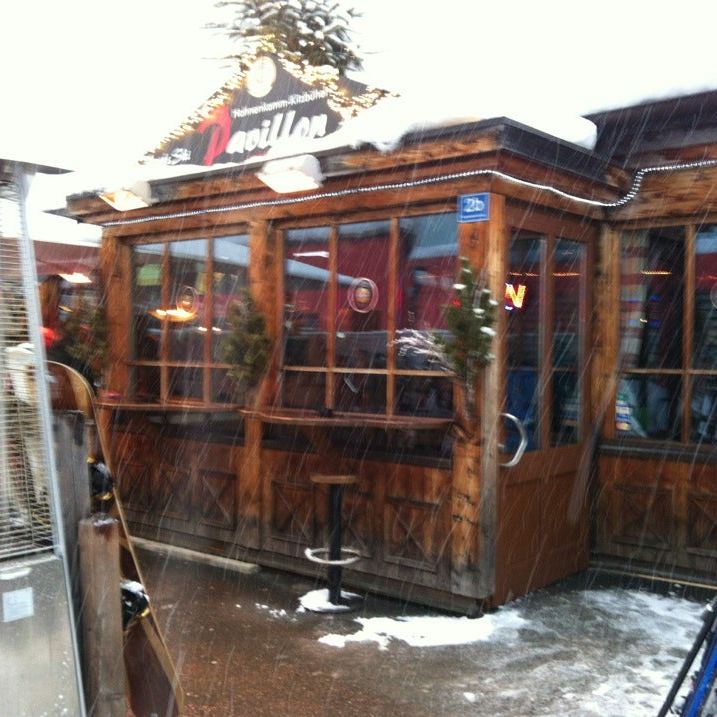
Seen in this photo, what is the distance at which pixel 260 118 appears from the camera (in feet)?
21.5

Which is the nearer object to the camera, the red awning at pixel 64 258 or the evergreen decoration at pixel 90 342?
the evergreen decoration at pixel 90 342

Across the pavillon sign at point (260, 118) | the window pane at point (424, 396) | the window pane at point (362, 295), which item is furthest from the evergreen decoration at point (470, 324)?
the pavillon sign at point (260, 118)

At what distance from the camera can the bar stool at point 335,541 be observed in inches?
219

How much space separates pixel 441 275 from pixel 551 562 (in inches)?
87.8

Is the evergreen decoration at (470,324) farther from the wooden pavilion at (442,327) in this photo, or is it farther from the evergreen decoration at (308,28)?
the evergreen decoration at (308,28)

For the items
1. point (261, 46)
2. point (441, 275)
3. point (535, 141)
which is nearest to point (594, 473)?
point (441, 275)

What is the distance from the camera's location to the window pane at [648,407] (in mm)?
6305

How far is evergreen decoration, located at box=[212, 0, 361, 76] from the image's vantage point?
1347cm

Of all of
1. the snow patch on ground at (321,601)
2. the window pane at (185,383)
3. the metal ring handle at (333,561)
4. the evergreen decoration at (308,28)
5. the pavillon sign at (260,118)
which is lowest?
the snow patch on ground at (321,601)

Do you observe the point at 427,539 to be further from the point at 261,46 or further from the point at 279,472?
the point at 261,46

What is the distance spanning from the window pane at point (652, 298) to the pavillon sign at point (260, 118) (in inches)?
96.7

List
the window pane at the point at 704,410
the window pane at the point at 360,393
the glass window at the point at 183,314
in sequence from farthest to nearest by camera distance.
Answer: the glass window at the point at 183,314
the window pane at the point at 704,410
the window pane at the point at 360,393

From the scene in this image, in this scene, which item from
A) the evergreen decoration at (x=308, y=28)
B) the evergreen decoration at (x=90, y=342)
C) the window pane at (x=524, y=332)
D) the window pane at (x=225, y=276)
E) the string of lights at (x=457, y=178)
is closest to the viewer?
the string of lights at (x=457, y=178)

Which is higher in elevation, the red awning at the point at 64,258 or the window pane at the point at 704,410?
the red awning at the point at 64,258
